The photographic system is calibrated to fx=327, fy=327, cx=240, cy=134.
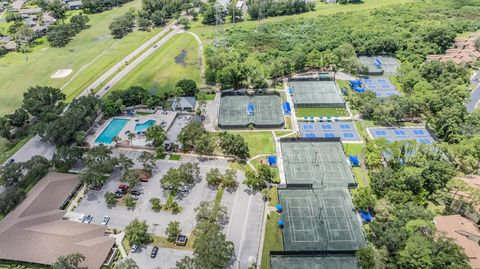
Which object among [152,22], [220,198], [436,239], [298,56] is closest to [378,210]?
[436,239]

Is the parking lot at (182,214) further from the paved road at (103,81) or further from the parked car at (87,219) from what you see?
the paved road at (103,81)

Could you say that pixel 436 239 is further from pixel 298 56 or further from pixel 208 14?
pixel 208 14

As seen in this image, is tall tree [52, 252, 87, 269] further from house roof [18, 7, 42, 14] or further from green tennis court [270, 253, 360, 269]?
house roof [18, 7, 42, 14]

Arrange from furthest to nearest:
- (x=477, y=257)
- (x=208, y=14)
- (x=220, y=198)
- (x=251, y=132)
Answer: (x=208, y=14) < (x=251, y=132) < (x=220, y=198) < (x=477, y=257)

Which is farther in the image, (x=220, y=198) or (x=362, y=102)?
(x=362, y=102)

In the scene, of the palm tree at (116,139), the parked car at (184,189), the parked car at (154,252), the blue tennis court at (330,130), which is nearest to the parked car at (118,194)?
the parked car at (184,189)

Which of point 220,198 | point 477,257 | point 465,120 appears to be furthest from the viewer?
point 465,120

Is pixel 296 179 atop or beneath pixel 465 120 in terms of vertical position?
beneath
